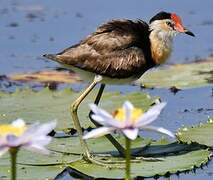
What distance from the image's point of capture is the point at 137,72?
579 centimetres

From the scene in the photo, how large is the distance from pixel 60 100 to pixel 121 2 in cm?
357

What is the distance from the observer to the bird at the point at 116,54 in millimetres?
5719

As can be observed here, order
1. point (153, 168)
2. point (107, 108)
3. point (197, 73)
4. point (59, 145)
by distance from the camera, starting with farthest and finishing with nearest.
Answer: point (197, 73) < point (107, 108) < point (59, 145) < point (153, 168)

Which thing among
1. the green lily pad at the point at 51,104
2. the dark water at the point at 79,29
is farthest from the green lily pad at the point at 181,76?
the green lily pad at the point at 51,104

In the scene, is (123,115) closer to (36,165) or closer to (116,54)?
(36,165)

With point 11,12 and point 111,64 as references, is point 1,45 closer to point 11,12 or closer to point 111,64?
point 11,12

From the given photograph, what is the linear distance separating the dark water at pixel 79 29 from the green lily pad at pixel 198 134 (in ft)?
3.06

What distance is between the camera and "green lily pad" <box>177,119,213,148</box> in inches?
223

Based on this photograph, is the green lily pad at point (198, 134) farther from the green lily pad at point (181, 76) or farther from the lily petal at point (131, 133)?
the lily petal at point (131, 133)

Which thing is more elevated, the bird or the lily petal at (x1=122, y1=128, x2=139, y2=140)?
the bird

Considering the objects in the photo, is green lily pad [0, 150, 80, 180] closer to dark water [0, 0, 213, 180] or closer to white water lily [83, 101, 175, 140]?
dark water [0, 0, 213, 180]

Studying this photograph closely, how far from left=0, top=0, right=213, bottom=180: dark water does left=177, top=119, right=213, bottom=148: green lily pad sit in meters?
0.93

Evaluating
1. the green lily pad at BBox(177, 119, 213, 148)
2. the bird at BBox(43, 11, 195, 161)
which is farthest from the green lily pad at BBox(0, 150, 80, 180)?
the green lily pad at BBox(177, 119, 213, 148)

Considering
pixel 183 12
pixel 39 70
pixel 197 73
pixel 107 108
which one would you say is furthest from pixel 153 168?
pixel 183 12
